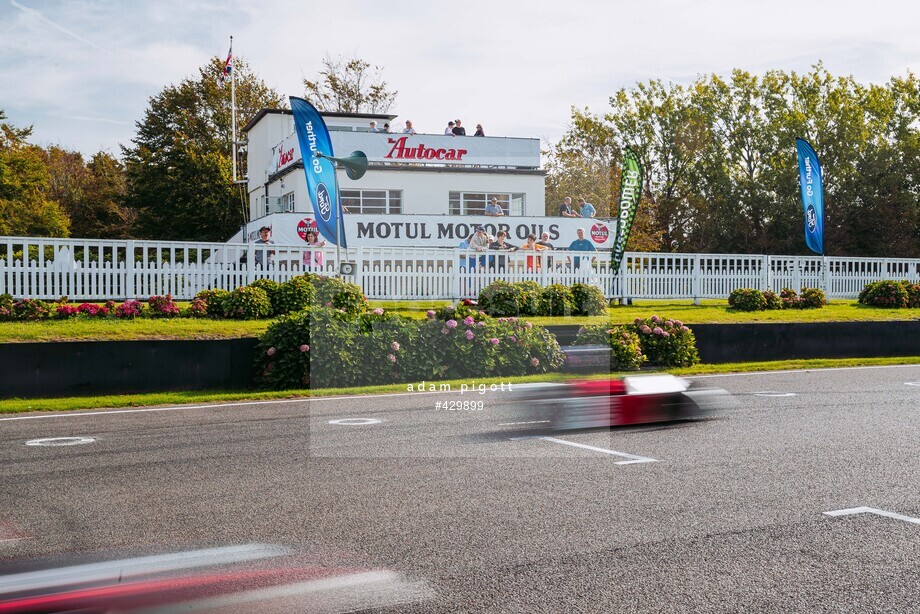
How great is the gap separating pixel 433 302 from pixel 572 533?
17.0 meters

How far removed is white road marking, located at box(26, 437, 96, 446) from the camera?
31.4 ft

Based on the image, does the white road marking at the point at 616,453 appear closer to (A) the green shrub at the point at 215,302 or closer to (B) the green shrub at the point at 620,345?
(B) the green shrub at the point at 620,345

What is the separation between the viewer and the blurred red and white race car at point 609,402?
1010 centimetres

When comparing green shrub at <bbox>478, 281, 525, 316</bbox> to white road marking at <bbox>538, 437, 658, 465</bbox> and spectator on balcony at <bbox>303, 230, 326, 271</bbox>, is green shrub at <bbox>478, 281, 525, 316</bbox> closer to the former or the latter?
spectator on balcony at <bbox>303, 230, 326, 271</bbox>

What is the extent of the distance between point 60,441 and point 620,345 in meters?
10.7

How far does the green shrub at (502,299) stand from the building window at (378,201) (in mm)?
14945

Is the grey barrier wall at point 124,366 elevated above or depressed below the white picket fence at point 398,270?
below

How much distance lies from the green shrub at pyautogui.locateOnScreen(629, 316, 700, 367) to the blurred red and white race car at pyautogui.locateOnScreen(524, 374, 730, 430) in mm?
7362

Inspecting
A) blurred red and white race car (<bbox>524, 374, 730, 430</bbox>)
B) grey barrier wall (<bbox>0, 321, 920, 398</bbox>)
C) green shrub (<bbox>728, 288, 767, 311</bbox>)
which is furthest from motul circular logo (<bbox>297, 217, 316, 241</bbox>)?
blurred red and white race car (<bbox>524, 374, 730, 430</bbox>)

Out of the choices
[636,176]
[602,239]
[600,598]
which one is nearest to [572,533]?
[600,598]

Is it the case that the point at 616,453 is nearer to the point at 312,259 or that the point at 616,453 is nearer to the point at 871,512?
the point at 871,512

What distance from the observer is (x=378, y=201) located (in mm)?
35562

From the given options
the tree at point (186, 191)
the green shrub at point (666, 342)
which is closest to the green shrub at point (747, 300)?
the green shrub at point (666, 342)

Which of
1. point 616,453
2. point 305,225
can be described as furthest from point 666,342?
point 305,225
